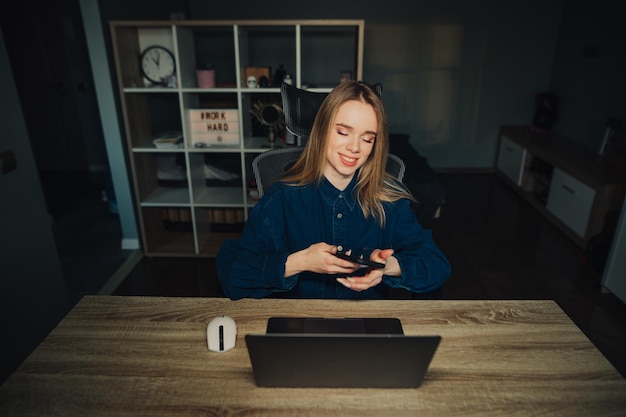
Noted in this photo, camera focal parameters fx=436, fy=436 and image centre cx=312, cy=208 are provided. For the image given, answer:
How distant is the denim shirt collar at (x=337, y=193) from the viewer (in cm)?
146

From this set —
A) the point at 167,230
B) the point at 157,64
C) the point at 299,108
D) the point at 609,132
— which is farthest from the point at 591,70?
the point at 167,230

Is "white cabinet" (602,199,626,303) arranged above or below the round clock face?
below

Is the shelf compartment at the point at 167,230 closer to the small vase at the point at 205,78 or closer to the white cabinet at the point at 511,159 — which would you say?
the small vase at the point at 205,78

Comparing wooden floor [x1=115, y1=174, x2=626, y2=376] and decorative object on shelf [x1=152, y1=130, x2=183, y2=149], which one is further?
decorative object on shelf [x1=152, y1=130, x2=183, y2=149]

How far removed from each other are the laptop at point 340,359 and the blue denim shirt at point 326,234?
42cm

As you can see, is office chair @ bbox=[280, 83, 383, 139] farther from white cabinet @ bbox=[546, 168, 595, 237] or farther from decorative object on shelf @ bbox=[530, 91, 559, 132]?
decorative object on shelf @ bbox=[530, 91, 559, 132]

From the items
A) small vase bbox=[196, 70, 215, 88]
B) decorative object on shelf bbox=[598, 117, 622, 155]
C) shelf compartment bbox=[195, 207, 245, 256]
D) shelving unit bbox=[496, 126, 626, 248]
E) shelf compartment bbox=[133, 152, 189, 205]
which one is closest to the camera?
small vase bbox=[196, 70, 215, 88]

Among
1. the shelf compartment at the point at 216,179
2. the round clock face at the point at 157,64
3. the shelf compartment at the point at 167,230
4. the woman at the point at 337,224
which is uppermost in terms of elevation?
the round clock face at the point at 157,64

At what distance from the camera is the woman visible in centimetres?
126

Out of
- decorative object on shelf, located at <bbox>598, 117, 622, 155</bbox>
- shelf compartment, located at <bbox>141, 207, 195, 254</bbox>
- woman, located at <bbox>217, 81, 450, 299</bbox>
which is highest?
woman, located at <bbox>217, 81, 450, 299</bbox>

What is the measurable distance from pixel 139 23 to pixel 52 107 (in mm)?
2831

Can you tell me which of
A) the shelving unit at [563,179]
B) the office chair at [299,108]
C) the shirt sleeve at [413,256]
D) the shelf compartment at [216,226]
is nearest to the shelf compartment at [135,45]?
the shelf compartment at [216,226]

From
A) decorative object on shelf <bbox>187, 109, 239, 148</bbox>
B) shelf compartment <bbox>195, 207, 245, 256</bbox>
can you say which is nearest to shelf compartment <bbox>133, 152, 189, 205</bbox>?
shelf compartment <bbox>195, 207, 245, 256</bbox>

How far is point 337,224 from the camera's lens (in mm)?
1483
